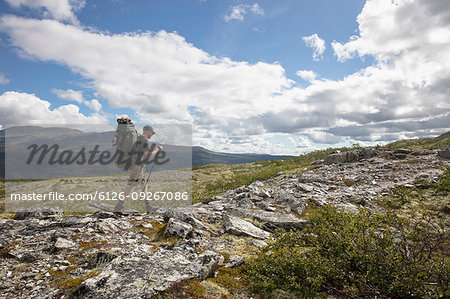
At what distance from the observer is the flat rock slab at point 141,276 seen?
3.84 metres

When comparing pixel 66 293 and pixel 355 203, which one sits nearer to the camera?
pixel 66 293

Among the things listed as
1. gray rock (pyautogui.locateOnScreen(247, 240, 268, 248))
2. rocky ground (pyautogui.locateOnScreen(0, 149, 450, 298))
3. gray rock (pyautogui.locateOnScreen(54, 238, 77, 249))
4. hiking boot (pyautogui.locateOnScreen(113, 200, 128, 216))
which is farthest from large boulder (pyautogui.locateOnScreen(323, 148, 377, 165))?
gray rock (pyautogui.locateOnScreen(54, 238, 77, 249))

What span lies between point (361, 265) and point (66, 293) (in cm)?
635

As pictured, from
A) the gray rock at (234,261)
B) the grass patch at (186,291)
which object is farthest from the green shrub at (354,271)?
the grass patch at (186,291)

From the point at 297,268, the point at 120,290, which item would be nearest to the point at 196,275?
the point at 120,290

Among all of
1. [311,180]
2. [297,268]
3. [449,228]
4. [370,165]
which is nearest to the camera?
[297,268]

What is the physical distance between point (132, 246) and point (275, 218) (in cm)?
656

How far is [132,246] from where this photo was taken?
6.82 meters

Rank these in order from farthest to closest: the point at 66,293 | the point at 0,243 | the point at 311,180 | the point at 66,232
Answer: the point at 311,180 → the point at 66,232 → the point at 0,243 → the point at 66,293

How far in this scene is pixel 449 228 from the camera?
32.8 feet

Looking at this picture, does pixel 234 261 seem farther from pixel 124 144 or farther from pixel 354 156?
pixel 354 156

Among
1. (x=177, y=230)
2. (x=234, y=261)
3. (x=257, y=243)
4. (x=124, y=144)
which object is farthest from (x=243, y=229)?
(x=124, y=144)

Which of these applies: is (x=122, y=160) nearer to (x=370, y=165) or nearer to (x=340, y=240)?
(x=340, y=240)

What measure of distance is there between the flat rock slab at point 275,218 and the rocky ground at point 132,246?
42 mm
